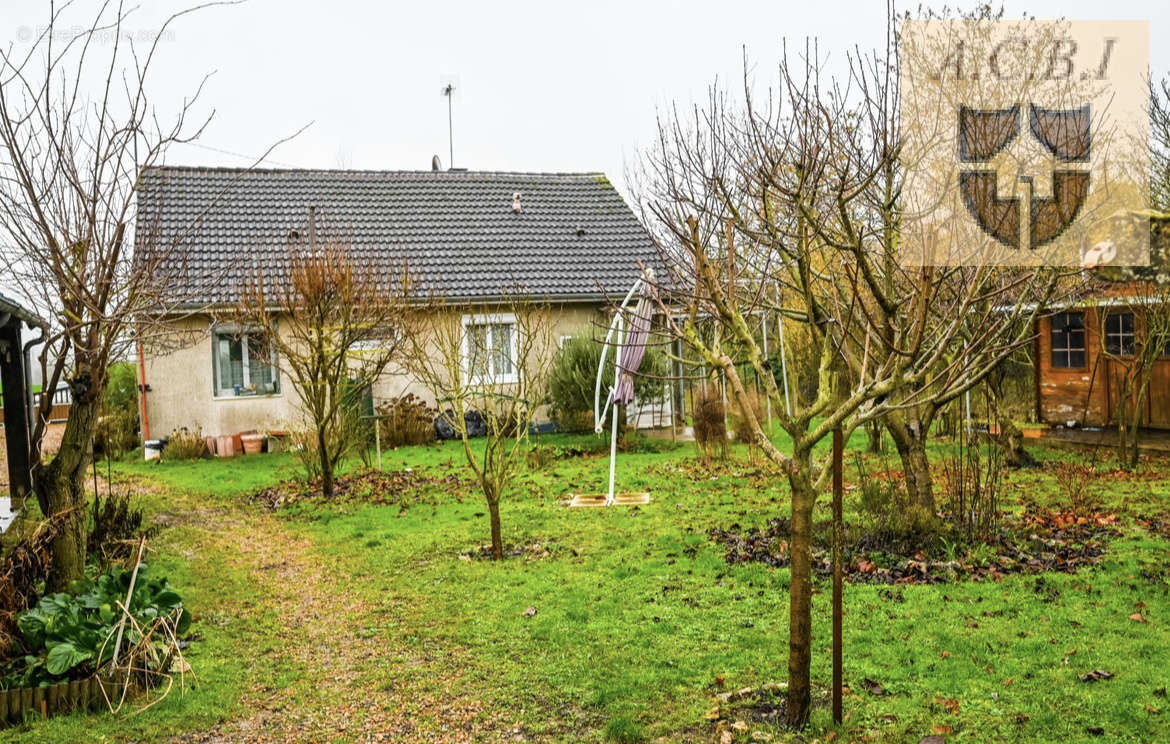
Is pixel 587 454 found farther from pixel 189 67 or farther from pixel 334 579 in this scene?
pixel 189 67

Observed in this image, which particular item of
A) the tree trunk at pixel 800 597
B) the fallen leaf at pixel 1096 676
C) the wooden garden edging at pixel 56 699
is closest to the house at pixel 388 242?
the wooden garden edging at pixel 56 699

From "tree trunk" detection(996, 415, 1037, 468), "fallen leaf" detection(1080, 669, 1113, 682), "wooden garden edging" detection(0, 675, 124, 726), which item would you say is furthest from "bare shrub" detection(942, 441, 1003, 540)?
"wooden garden edging" detection(0, 675, 124, 726)

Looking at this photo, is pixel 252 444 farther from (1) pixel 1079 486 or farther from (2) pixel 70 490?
(1) pixel 1079 486

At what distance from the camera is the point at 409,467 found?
47.8 ft

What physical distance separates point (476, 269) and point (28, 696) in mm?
15130

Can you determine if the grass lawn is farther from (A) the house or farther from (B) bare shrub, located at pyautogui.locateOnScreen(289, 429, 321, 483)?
(A) the house

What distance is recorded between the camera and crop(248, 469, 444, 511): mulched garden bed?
12.0 m

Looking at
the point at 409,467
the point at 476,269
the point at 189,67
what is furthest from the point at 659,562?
the point at 476,269

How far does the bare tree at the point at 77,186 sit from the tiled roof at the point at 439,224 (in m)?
10.9

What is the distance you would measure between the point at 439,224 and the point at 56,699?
16.5 meters

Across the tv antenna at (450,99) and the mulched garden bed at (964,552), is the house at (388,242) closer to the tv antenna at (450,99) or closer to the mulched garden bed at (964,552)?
the tv antenna at (450,99)

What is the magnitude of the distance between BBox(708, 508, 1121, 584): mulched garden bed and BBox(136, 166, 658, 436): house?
9.36 metres

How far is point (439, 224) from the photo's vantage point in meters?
20.9

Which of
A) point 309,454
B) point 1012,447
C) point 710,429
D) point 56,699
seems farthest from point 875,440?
point 56,699
